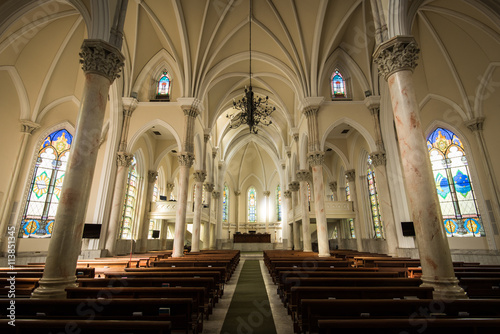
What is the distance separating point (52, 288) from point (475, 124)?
18.7 meters

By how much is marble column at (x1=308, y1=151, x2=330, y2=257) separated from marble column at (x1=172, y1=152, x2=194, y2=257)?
7.24 m

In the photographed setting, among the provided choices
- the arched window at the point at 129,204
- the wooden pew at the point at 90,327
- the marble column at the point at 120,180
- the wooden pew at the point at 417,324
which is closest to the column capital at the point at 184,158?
the marble column at the point at 120,180

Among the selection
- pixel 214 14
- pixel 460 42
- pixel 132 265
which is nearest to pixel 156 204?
pixel 132 265

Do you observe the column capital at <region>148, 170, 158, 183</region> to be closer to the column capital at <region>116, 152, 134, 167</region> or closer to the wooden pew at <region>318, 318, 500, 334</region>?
the column capital at <region>116, 152, 134, 167</region>

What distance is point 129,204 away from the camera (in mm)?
18828

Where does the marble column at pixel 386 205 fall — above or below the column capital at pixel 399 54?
below

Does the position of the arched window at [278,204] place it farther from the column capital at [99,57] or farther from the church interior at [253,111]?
the column capital at [99,57]

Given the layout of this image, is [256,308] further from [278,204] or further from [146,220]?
[278,204]

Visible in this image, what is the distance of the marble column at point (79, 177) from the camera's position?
16.7ft

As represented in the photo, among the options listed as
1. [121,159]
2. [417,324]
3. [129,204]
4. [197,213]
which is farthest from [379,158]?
[129,204]

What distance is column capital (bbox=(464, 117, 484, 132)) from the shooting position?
13.4 metres

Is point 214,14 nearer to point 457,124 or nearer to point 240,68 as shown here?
point 240,68

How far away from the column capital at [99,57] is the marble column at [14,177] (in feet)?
36.1

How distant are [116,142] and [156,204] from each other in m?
7.39
